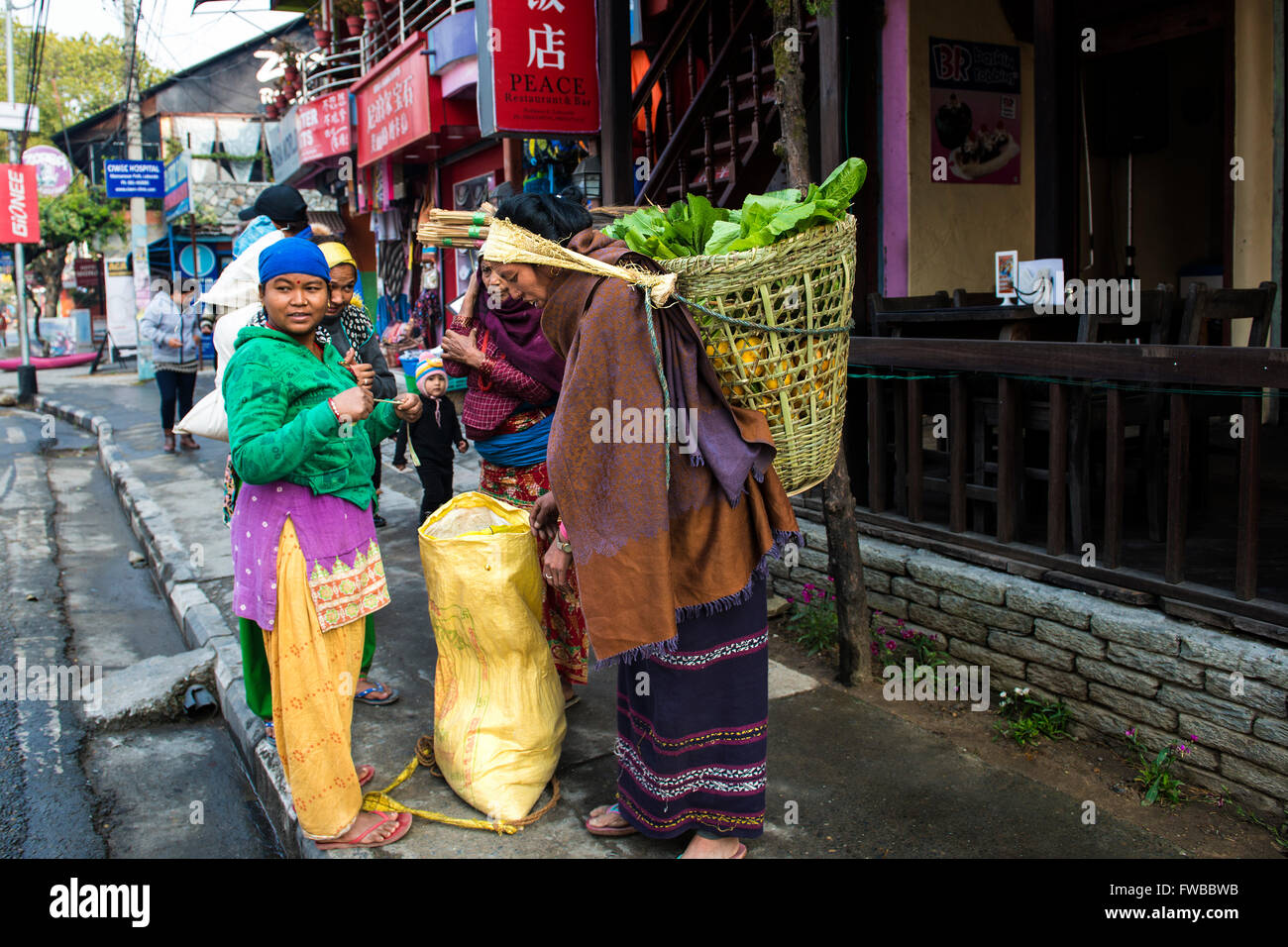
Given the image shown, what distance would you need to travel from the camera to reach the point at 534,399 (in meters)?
3.96

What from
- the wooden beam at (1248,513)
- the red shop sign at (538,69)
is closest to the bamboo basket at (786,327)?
the wooden beam at (1248,513)

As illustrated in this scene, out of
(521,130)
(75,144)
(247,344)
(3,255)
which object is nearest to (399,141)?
(521,130)

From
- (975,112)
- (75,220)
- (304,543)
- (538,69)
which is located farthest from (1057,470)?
(75,220)

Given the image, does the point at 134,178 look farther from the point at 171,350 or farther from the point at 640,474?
the point at 640,474

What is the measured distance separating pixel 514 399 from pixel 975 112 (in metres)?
4.26

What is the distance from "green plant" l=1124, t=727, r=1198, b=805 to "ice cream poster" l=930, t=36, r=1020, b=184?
13.2 ft

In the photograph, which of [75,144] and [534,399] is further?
[75,144]

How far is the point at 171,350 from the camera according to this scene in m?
11.6

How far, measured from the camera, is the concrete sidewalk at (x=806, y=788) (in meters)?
3.19

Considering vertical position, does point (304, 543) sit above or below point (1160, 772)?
above

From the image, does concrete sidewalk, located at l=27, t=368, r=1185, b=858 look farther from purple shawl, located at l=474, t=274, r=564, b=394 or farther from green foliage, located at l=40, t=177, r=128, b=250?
green foliage, located at l=40, t=177, r=128, b=250

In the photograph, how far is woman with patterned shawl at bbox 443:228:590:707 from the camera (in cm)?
391
